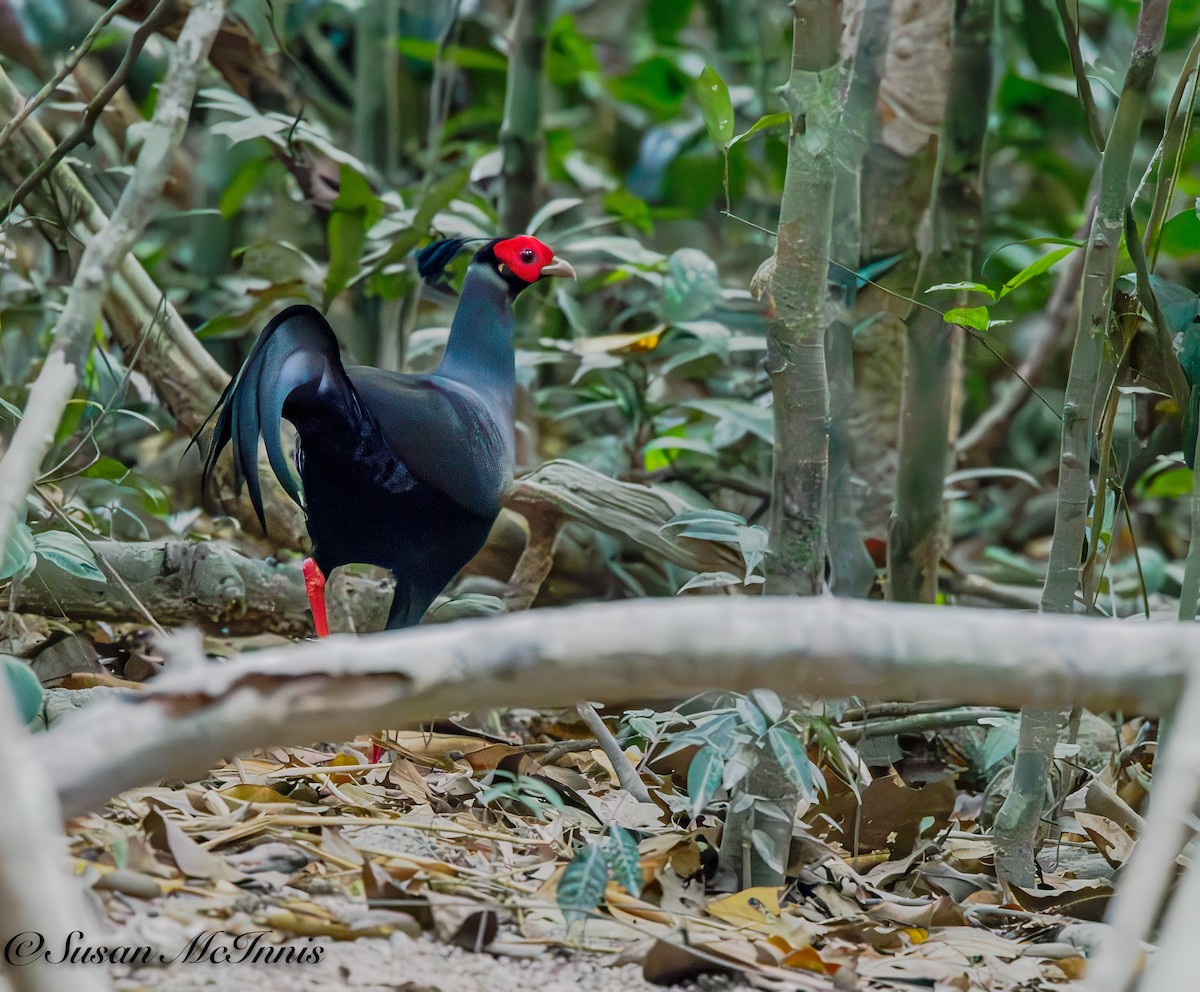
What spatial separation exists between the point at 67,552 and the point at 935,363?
197 centimetres

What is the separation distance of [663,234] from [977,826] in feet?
13.8

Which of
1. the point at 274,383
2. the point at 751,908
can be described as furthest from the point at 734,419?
the point at 751,908

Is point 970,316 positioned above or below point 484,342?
above

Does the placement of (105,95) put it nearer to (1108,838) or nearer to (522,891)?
(522,891)

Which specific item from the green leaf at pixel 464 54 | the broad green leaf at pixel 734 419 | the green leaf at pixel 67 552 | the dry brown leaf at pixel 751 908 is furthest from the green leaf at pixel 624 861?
the green leaf at pixel 464 54

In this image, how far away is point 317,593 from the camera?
2738 mm

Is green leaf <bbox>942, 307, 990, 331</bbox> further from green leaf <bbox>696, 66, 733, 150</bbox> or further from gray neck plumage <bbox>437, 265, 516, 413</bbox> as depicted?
gray neck plumage <bbox>437, 265, 516, 413</bbox>

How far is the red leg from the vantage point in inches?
108

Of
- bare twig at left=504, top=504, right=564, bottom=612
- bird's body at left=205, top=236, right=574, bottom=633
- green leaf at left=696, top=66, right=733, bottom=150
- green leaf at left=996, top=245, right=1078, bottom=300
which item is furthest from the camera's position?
bare twig at left=504, top=504, right=564, bottom=612

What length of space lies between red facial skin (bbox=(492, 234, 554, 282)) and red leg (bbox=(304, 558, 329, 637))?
0.92m

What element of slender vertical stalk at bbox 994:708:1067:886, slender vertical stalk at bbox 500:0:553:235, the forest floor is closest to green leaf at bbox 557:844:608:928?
the forest floor

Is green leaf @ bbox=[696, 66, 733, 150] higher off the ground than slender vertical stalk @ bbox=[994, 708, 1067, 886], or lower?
higher

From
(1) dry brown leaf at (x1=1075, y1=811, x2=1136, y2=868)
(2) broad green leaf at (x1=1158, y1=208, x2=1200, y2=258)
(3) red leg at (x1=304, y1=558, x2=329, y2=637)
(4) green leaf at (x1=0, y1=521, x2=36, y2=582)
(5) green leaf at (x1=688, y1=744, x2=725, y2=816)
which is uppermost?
(2) broad green leaf at (x1=1158, y1=208, x2=1200, y2=258)

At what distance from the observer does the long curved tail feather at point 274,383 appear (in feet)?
7.04
